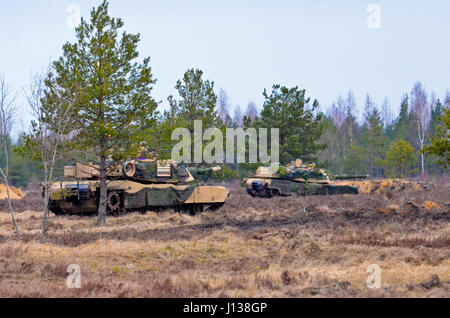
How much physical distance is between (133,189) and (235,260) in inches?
406

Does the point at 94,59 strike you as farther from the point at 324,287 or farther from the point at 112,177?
the point at 324,287

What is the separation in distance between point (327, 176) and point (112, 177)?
56.1 feet

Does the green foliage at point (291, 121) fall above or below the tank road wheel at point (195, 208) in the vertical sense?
above

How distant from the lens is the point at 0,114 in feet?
50.0

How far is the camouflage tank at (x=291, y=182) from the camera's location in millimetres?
33406

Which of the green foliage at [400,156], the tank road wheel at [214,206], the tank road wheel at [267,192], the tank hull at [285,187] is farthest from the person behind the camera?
the green foliage at [400,156]

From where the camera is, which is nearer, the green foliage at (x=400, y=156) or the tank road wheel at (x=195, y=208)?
the tank road wheel at (x=195, y=208)

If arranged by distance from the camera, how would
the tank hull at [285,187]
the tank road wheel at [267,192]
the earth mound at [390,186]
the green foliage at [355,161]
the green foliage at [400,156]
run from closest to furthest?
the tank hull at [285,187], the tank road wheel at [267,192], the earth mound at [390,186], the green foliage at [400,156], the green foliage at [355,161]

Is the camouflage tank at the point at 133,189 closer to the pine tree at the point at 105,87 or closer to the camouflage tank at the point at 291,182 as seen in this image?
the pine tree at the point at 105,87

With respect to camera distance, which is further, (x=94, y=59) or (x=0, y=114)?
(x=94, y=59)

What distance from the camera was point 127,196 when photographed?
825 inches

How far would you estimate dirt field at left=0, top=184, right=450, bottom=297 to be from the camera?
8172 mm

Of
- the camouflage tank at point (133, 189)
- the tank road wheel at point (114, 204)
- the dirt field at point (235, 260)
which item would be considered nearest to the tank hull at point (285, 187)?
the camouflage tank at point (133, 189)

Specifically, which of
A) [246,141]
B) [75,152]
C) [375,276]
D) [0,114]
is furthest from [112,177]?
[246,141]
